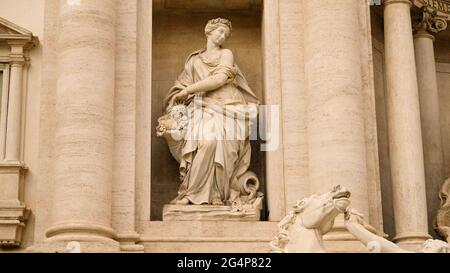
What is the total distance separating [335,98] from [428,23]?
13.9 feet

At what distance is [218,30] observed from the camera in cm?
2356

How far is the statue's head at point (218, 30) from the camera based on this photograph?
23547 millimetres

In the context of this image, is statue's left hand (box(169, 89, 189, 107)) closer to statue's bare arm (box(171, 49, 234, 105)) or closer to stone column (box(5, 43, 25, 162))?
statue's bare arm (box(171, 49, 234, 105))

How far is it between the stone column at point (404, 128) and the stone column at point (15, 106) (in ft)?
20.9

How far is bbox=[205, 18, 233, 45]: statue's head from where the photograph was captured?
2355 cm

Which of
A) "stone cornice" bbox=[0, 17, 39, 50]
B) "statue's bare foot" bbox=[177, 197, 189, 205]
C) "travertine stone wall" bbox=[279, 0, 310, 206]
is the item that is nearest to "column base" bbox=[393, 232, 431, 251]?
"travertine stone wall" bbox=[279, 0, 310, 206]

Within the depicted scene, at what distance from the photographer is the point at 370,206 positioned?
22.4m

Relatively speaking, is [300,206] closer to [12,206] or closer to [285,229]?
[285,229]

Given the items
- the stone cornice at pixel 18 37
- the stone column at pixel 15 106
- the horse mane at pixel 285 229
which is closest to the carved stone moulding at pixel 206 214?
the stone column at pixel 15 106

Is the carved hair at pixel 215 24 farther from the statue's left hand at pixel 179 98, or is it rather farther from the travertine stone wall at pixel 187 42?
the statue's left hand at pixel 179 98

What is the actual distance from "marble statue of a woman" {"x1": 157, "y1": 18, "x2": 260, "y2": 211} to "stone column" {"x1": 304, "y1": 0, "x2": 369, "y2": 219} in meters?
1.17

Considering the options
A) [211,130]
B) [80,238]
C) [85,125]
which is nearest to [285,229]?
[80,238]
